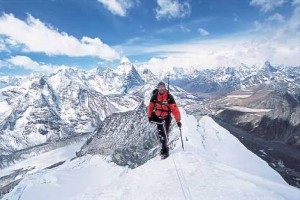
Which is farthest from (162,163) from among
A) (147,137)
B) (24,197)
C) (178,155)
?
(24,197)

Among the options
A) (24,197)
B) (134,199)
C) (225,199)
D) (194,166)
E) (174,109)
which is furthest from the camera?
(24,197)

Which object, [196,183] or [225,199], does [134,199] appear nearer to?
[196,183]

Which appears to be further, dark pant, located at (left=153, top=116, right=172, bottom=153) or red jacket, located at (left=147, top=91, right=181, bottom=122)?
dark pant, located at (left=153, top=116, right=172, bottom=153)

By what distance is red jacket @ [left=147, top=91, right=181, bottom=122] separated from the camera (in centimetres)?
2934

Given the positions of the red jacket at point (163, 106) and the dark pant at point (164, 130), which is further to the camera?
the dark pant at point (164, 130)

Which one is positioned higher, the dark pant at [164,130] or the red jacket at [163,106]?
the red jacket at [163,106]

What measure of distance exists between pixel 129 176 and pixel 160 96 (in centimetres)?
705

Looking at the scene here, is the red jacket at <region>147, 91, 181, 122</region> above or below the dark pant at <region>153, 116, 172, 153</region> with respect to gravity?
above

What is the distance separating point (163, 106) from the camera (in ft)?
97.7

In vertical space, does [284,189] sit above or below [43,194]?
above

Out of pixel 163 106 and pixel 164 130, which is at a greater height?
pixel 163 106

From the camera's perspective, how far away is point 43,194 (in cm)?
19262

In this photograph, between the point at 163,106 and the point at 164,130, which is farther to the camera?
the point at 164,130

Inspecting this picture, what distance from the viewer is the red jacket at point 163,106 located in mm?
29344
